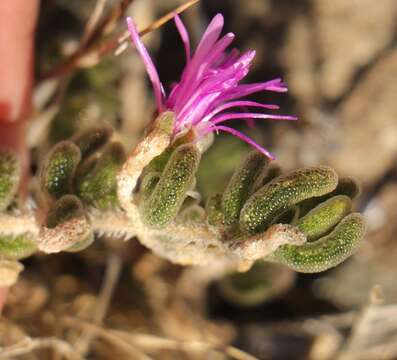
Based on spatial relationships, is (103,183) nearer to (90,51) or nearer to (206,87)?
(206,87)

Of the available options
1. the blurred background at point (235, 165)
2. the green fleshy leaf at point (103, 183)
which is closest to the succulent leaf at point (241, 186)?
the green fleshy leaf at point (103, 183)

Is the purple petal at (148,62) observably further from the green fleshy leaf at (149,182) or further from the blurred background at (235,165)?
the blurred background at (235,165)

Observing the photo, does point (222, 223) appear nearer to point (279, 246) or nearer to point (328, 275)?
point (279, 246)

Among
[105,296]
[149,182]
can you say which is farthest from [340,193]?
[105,296]

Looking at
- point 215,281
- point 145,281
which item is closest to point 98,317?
point 145,281

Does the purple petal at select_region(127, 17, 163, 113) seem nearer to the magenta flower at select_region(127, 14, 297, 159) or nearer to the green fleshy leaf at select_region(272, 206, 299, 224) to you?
the magenta flower at select_region(127, 14, 297, 159)

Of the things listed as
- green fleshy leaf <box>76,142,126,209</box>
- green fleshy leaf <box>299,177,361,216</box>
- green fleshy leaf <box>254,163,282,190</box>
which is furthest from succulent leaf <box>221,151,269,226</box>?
green fleshy leaf <box>76,142,126,209</box>
